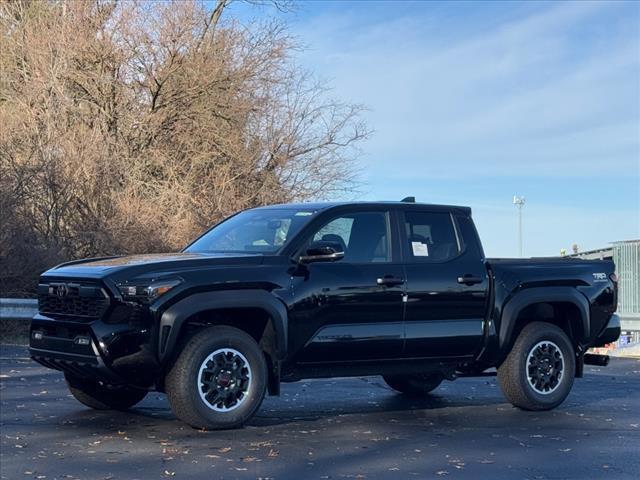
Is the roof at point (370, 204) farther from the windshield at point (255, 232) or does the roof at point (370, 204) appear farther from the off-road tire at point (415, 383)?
the off-road tire at point (415, 383)

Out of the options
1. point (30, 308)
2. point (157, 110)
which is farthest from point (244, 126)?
point (30, 308)

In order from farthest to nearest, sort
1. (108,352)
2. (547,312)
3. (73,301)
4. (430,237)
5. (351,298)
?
1. (547,312)
2. (430,237)
3. (351,298)
4. (73,301)
5. (108,352)

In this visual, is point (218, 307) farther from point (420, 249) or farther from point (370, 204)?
point (420, 249)

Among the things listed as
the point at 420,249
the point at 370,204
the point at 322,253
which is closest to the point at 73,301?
the point at 322,253

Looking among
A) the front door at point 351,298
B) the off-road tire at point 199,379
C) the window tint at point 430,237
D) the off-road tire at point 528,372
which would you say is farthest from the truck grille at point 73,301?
the off-road tire at point 528,372

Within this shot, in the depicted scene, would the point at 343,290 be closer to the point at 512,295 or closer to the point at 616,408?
the point at 512,295

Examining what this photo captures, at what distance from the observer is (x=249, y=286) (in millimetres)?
7875

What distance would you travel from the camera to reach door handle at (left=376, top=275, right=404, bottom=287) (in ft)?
27.8

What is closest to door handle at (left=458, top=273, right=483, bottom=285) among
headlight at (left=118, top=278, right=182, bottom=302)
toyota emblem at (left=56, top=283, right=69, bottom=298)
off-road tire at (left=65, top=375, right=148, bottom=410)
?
headlight at (left=118, top=278, right=182, bottom=302)

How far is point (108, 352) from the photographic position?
7457 mm

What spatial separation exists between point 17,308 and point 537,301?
811 cm

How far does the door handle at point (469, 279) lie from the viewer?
892cm

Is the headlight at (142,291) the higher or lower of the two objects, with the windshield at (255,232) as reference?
lower

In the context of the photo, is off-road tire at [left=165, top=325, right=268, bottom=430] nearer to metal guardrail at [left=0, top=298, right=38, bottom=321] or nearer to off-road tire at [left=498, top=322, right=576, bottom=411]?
off-road tire at [left=498, top=322, right=576, bottom=411]
